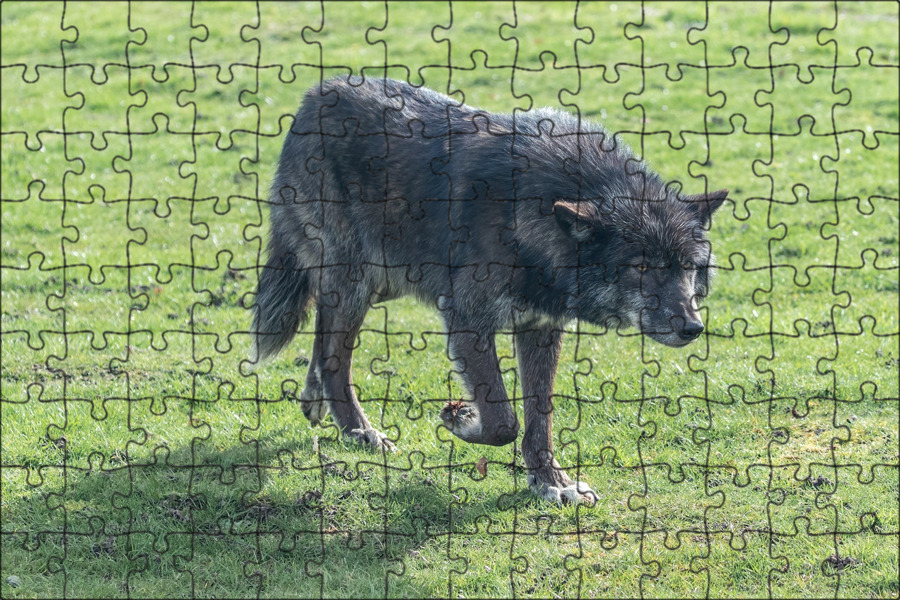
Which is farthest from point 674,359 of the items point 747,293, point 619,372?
point 747,293

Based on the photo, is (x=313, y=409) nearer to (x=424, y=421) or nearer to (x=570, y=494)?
(x=424, y=421)

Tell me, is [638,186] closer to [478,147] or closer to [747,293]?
[478,147]

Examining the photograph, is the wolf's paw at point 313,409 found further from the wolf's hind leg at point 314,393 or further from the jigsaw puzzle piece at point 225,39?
the jigsaw puzzle piece at point 225,39

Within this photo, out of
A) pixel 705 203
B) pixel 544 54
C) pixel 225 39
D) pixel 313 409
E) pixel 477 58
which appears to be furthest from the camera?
pixel 225 39

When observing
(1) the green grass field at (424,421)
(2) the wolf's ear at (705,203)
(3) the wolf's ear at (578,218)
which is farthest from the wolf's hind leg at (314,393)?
(2) the wolf's ear at (705,203)

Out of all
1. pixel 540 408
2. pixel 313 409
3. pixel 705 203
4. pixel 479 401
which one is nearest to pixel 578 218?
pixel 705 203

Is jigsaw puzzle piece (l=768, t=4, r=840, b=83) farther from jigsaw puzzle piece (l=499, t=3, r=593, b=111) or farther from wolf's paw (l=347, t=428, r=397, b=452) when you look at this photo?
wolf's paw (l=347, t=428, r=397, b=452)
